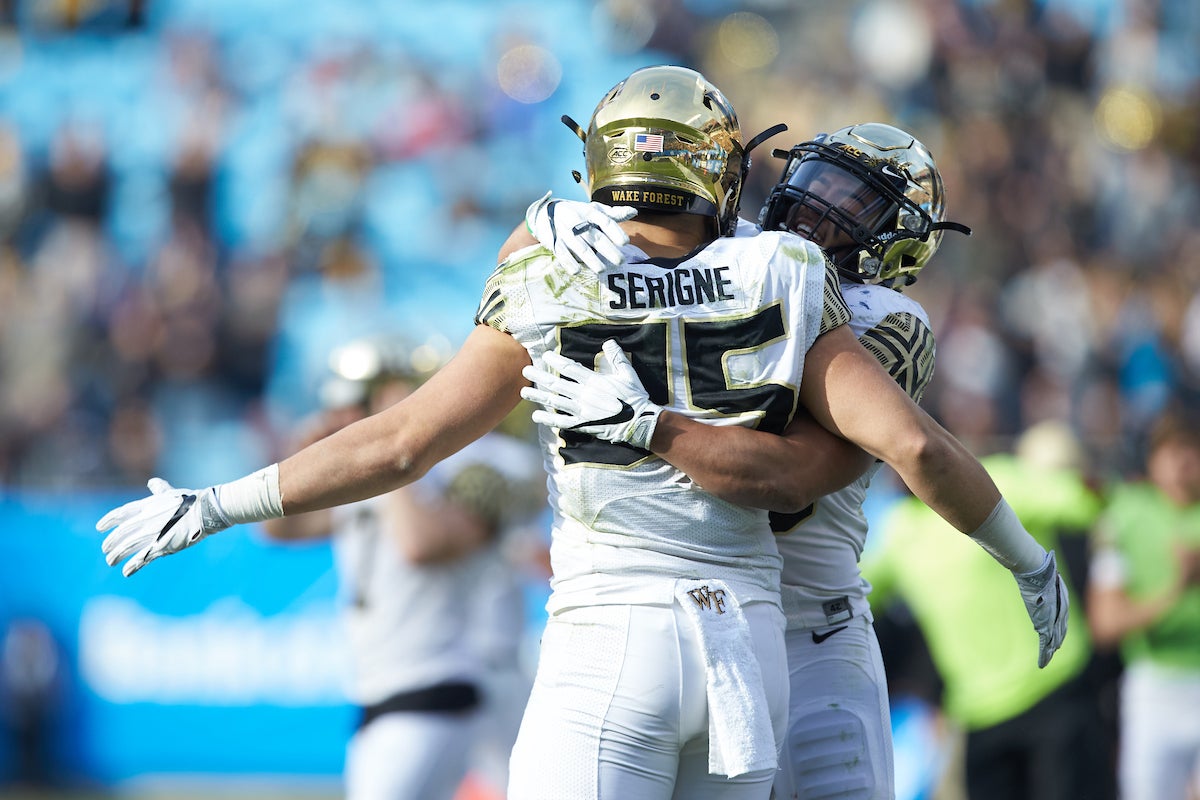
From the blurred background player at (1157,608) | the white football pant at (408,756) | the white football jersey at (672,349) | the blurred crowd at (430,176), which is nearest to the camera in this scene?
the white football jersey at (672,349)

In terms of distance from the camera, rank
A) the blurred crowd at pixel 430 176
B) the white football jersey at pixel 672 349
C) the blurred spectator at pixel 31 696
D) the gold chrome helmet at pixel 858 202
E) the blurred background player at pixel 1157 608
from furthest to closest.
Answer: the blurred crowd at pixel 430 176, the blurred spectator at pixel 31 696, the blurred background player at pixel 1157 608, the gold chrome helmet at pixel 858 202, the white football jersey at pixel 672 349

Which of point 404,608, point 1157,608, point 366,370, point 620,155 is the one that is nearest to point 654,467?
point 620,155

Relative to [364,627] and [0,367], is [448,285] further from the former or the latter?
[364,627]

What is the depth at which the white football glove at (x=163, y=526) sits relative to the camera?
9.99 ft

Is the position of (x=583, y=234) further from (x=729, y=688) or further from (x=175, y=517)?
(x=175, y=517)

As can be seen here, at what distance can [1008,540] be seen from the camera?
3.11m

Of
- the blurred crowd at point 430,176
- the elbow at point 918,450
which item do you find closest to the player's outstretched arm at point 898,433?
the elbow at point 918,450

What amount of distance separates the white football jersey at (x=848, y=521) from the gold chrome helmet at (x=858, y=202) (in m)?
0.10

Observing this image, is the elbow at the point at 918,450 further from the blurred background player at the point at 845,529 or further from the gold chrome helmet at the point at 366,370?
the gold chrome helmet at the point at 366,370

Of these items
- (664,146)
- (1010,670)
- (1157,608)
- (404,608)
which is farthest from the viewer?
(1157,608)

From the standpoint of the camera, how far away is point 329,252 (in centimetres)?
1266

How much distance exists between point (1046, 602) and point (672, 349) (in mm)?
1046

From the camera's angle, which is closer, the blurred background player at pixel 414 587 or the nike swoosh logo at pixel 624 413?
the nike swoosh logo at pixel 624 413

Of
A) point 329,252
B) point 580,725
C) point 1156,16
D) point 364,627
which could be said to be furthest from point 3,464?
point 1156,16
